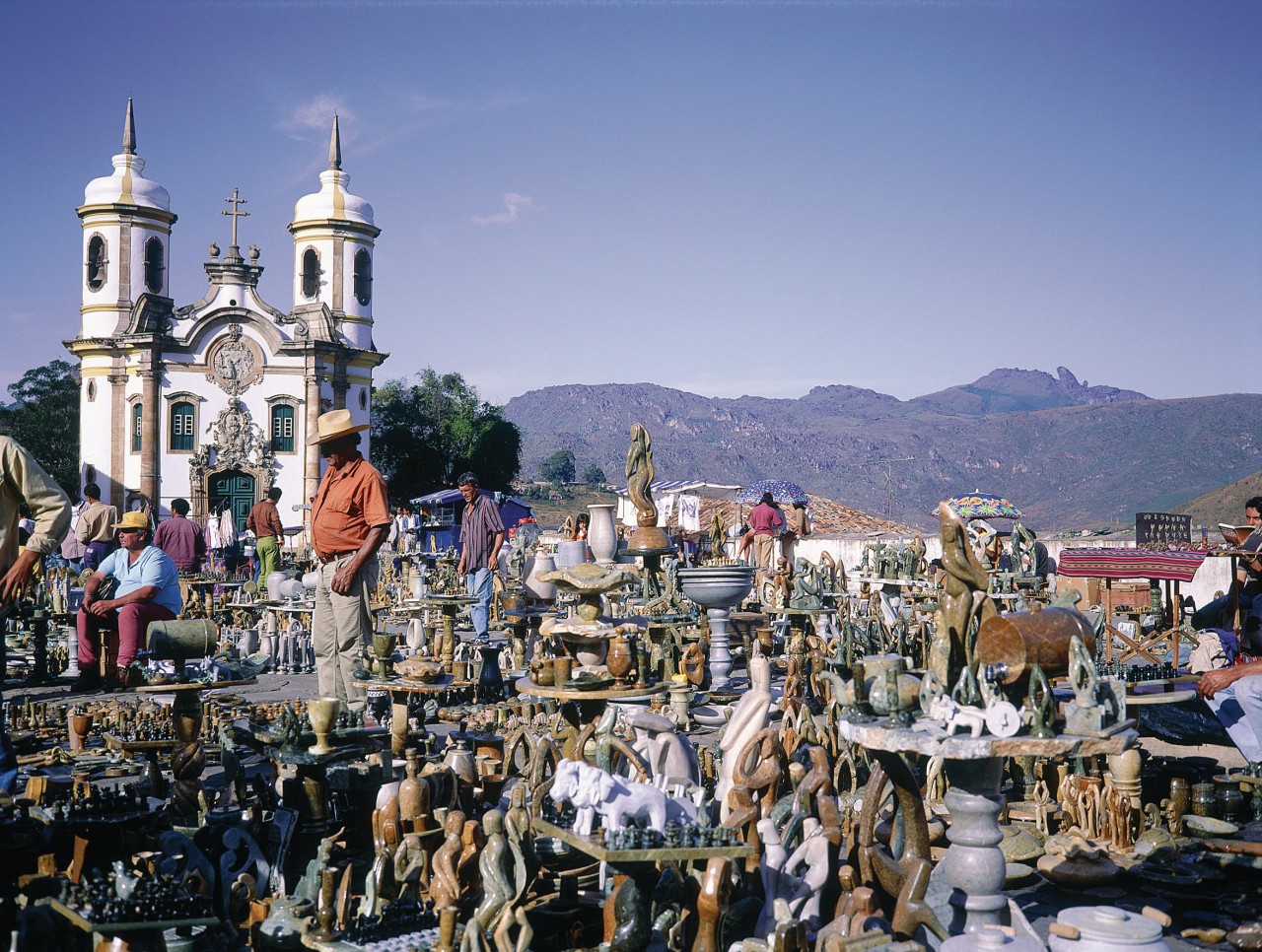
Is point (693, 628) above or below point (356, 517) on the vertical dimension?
below

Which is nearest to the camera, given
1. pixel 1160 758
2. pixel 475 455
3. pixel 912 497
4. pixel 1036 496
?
pixel 1160 758

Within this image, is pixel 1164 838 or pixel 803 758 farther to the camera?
pixel 803 758

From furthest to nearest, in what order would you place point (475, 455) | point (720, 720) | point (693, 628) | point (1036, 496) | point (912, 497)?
point (912, 497) → point (1036, 496) → point (475, 455) → point (693, 628) → point (720, 720)

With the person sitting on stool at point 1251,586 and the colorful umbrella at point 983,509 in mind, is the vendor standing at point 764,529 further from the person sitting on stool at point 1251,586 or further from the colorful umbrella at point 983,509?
the person sitting on stool at point 1251,586

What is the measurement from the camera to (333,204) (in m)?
37.9

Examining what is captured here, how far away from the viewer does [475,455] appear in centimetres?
4550

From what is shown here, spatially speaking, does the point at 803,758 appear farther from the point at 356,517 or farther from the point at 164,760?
the point at 164,760

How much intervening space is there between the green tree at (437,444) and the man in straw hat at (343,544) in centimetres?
3578

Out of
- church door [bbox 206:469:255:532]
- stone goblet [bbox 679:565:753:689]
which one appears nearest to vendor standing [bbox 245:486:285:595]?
stone goblet [bbox 679:565:753:689]

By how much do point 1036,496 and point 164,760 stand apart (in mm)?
85224

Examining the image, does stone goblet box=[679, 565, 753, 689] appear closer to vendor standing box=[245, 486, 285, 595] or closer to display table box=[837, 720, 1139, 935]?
display table box=[837, 720, 1139, 935]

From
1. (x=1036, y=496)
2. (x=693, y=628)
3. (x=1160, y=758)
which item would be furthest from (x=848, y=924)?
(x=1036, y=496)

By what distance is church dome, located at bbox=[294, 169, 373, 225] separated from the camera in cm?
3784

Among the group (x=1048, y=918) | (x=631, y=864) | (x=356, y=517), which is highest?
(x=356, y=517)
